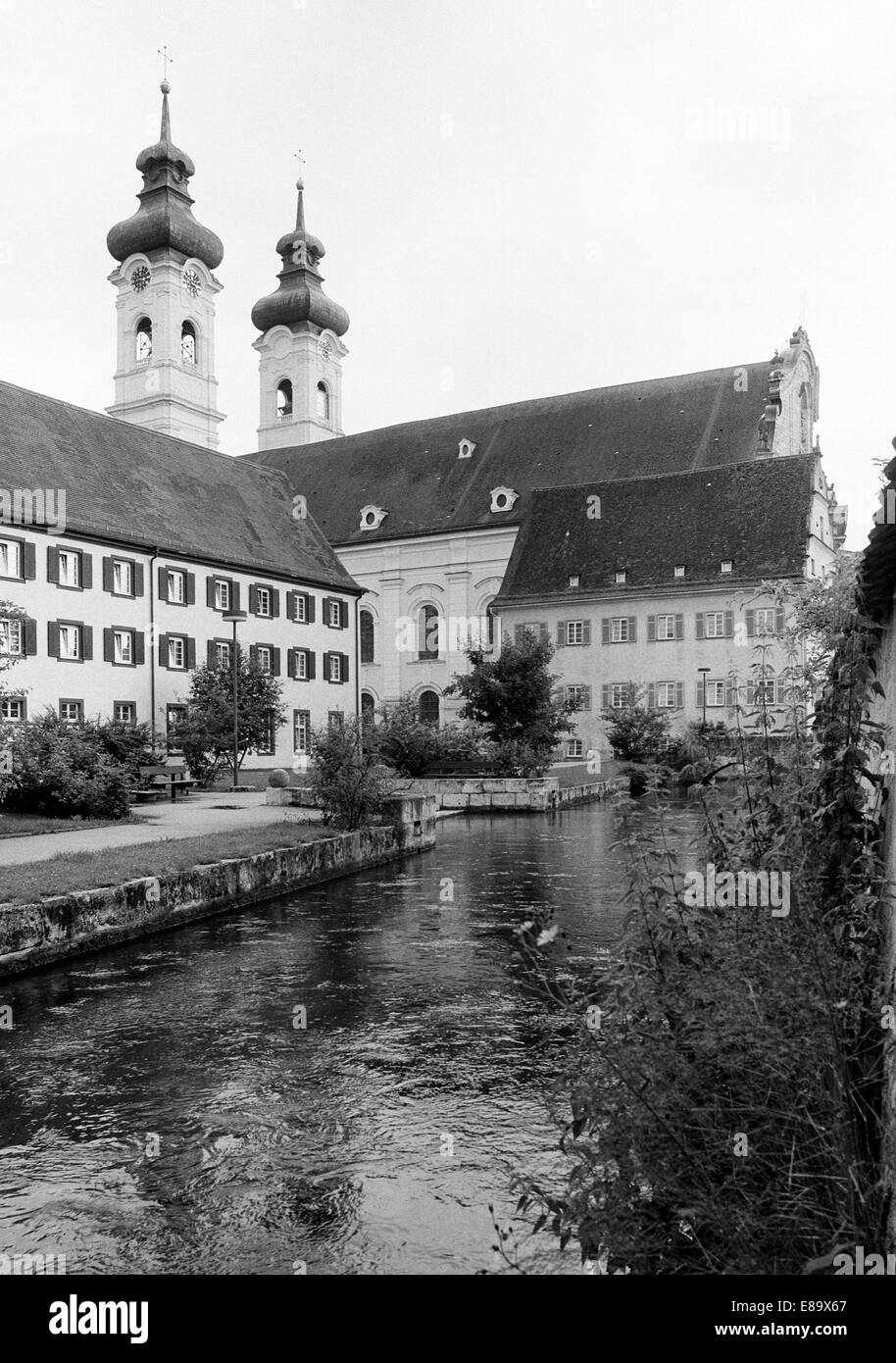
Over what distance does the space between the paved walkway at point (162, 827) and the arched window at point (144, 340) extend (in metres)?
58.7

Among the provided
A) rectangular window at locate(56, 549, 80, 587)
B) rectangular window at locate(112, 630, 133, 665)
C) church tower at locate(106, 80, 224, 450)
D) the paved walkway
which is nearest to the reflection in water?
the paved walkway

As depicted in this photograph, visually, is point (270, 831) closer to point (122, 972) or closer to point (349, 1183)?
point (122, 972)

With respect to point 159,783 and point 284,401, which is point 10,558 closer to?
point 159,783

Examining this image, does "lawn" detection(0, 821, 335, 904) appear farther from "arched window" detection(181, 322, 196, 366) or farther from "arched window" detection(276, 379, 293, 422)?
"arched window" detection(276, 379, 293, 422)

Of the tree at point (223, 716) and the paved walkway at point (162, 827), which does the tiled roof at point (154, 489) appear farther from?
the paved walkway at point (162, 827)

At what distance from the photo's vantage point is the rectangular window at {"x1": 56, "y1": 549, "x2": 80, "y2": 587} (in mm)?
39375

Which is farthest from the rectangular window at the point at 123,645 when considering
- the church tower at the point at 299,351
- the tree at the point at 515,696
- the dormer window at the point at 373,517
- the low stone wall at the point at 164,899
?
the church tower at the point at 299,351

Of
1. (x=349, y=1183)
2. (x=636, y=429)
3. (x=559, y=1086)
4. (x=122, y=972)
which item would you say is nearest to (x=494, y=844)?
(x=122, y=972)

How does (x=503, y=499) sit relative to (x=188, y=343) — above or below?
below

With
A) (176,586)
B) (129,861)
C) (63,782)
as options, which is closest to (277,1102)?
(129,861)

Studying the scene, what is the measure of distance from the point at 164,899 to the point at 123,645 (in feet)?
100

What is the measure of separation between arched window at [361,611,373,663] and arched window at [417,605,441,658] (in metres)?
3.22

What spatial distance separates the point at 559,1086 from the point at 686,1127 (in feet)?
1.36

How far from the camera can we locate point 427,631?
6888 cm
